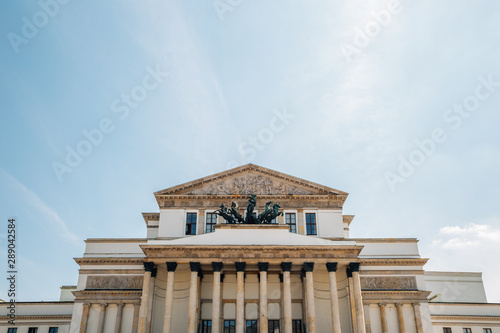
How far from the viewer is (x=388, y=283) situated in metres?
31.8

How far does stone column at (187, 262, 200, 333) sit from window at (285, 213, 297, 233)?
8232 mm

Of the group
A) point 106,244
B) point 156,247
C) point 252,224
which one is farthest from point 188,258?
point 106,244

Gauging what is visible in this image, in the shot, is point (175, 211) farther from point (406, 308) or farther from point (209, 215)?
point (406, 308)

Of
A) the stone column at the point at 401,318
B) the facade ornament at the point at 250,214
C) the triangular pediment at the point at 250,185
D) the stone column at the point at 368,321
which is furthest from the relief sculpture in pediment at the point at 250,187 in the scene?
the stone column at the point at 401,318

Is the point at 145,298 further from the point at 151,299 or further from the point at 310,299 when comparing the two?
the point at 310,299

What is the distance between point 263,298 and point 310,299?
2.94 meters

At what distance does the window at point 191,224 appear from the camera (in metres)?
33.0

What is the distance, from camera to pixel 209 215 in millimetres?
33438

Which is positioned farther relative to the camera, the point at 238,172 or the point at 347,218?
the point at 347,218

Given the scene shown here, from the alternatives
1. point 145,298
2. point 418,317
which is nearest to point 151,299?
point 145,298

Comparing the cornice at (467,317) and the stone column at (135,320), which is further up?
the cornice at (467,317)

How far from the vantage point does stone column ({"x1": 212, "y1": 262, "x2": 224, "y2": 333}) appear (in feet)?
86.1

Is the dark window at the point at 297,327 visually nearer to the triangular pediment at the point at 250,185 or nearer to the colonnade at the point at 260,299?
the colonnade at the point at 260,299

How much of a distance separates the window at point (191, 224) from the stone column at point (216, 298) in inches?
229
